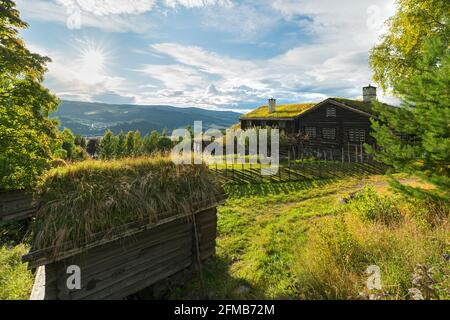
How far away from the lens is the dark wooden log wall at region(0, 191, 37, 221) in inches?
482

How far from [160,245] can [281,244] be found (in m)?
4.18

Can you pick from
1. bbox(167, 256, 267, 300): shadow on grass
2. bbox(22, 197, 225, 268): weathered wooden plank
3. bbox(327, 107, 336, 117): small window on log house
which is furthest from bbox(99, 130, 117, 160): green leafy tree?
bbox(22, 197, 225, 268): weathered wooden plank

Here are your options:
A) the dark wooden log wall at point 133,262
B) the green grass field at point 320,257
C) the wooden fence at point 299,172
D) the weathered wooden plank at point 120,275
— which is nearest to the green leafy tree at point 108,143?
the wooden fence at point 299,172

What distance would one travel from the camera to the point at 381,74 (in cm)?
1912

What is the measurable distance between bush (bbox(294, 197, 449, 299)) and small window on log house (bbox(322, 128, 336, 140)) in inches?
1047

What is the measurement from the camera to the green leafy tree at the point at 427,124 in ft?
19.1

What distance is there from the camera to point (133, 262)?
540cm

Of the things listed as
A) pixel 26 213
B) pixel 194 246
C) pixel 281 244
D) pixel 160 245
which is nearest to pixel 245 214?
pixel 281 244

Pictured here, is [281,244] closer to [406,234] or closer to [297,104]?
[406,234]

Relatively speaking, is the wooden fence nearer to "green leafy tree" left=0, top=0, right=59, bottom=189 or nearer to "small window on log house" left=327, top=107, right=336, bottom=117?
"small window on log house" left=327, top=107, right=336, bottom=117

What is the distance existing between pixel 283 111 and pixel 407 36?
23.1 metres

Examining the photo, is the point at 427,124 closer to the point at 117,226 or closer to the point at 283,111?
the point at 117,226

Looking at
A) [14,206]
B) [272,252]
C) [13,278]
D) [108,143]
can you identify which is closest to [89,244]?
[13,278]

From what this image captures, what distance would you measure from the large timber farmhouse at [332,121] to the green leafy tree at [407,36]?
27.8 ft
